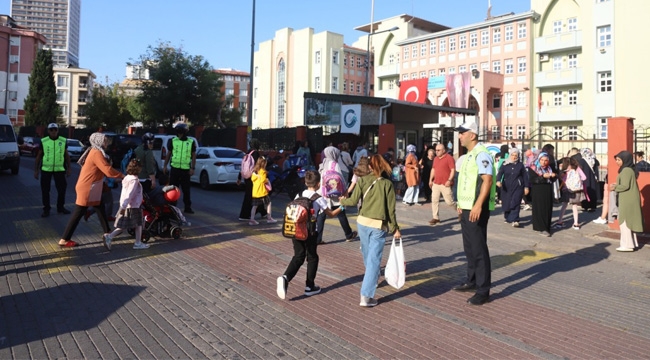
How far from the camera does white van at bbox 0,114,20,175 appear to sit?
2086cm

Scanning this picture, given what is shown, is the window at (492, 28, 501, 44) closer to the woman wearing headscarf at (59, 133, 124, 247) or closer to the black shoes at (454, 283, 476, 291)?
the woman wearing headscarf at (59, 133, 124, 247)

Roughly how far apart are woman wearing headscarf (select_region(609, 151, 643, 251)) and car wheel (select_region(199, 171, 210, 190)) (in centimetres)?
1279

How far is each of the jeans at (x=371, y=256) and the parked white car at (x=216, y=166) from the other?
12541mm

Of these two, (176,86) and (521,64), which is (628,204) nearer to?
(176,86)

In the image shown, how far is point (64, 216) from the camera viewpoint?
11.3 metres

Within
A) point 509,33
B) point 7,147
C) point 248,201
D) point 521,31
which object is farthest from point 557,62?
point 248,201

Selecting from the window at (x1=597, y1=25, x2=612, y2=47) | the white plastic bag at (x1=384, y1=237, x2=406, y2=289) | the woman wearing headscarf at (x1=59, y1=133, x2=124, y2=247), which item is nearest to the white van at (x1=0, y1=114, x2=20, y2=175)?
the woman wearing headscarf at (x1=59, y1=133, x2=124, y2=247)

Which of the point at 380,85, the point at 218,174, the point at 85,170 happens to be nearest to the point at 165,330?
the point at 85,170

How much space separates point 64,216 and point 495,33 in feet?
161

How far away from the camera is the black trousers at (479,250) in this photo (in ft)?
19.6

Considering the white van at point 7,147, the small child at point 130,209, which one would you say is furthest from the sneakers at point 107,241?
the white van at point 7,147

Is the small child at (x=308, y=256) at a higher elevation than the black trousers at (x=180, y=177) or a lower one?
lower

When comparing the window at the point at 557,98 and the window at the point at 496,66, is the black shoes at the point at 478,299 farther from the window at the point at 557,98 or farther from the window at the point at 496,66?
the window at the point at 496,66

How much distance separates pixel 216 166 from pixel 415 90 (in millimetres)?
37794
